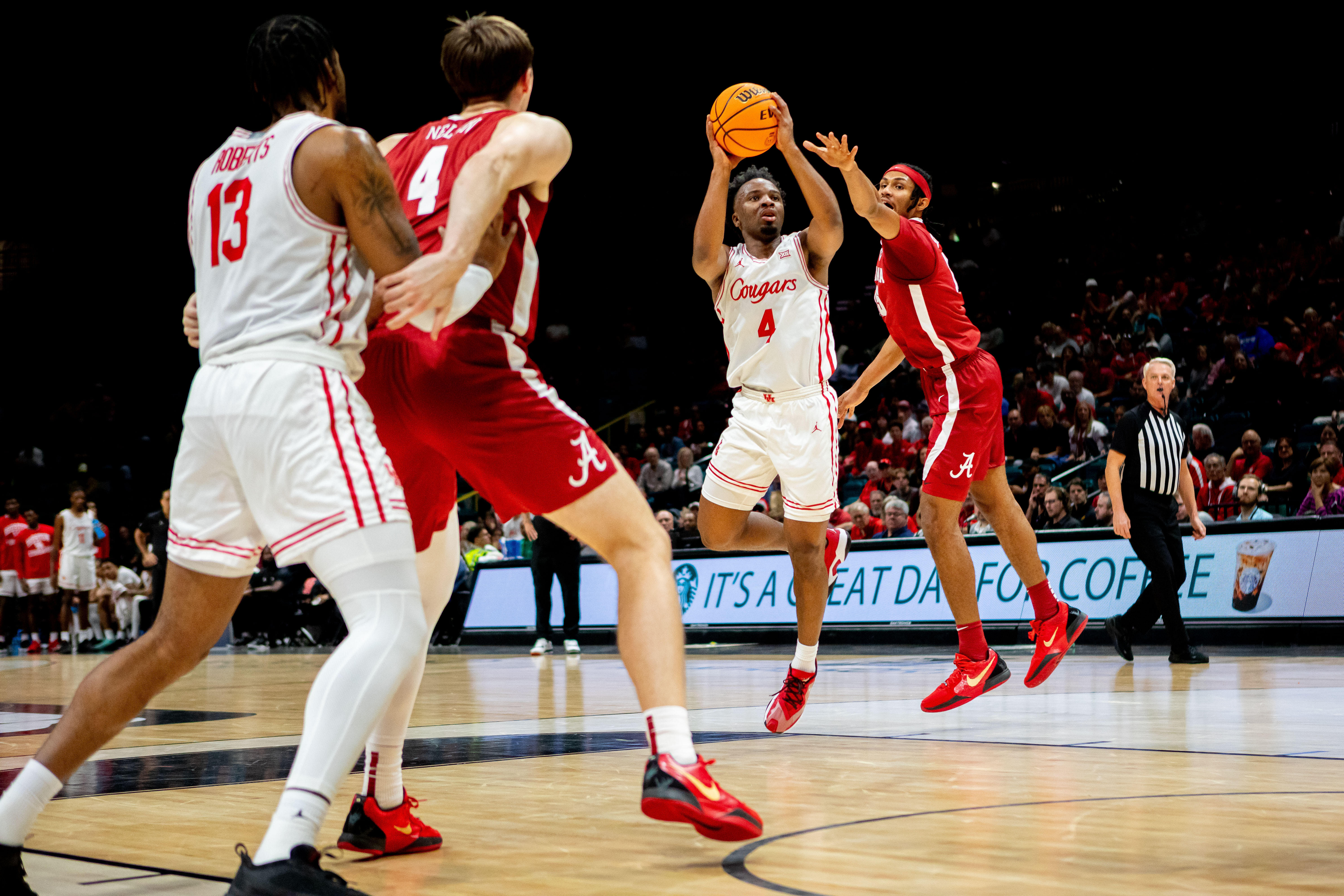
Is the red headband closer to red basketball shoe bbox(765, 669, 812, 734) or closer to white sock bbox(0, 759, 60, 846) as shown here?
red basketball shoe bbox(765, 669, 812, 734)

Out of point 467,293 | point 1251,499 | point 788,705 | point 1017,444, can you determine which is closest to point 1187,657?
point 1251,499

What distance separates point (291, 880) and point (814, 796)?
1708mm

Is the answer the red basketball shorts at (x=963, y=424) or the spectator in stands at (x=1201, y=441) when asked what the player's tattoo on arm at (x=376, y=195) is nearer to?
the red basketball shorts at (x=963, y=424)

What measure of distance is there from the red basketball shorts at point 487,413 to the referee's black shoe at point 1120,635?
7083 millimetres

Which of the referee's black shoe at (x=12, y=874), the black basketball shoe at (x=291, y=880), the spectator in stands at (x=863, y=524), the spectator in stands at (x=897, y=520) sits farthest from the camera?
the spectator in stands at (x=863, y=524)

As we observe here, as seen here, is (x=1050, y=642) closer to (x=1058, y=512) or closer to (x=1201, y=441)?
(x=1058, y=512)

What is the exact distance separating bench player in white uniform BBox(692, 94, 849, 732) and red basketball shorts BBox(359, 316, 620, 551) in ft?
8.48

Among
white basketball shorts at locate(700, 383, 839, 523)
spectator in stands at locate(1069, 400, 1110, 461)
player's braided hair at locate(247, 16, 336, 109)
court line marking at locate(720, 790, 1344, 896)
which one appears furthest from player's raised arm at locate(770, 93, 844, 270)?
spectator in stands at locate(1069, 400, 1110, 461)

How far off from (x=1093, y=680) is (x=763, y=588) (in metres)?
5.61

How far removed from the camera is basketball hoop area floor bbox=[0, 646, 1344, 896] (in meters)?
2.62

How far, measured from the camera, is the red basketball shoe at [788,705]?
16.9 feet

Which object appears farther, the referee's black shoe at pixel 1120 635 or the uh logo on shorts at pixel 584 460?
the referee's black shoe at pixel 1120 635

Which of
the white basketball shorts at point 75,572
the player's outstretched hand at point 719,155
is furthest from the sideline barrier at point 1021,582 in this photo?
the white basketball shorts at point 75,572

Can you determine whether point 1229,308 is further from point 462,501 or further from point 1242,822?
point 1242,822
